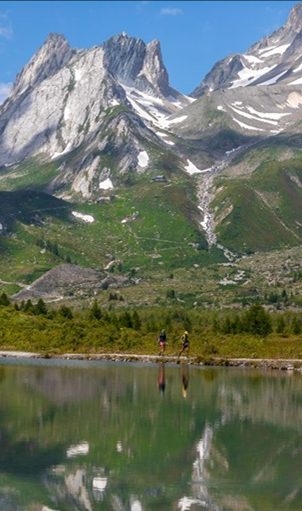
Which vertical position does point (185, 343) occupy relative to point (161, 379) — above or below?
above

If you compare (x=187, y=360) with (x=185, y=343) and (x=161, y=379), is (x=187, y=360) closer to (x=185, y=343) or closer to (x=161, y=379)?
(x=185, y=343)

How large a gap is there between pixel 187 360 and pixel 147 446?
53546 mm

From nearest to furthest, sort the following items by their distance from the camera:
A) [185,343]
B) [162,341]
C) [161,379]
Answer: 1. [161,379]
2. [185,343]
3. [162,341]

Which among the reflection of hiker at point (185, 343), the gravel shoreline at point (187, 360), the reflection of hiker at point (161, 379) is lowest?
the reflection of hiker at point (161, 379)

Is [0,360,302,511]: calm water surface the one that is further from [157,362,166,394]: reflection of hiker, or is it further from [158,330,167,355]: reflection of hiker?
[158,330,167,355]: reflection of hiker

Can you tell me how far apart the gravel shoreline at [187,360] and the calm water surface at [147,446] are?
26747mm

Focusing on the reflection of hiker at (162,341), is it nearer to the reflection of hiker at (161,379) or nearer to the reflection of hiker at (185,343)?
the reflection of hiker at (185,343)

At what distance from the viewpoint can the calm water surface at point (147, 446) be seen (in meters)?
23.5

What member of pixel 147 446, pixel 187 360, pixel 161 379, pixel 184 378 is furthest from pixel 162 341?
pixel 147 446

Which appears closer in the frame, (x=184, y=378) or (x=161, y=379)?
(x=161, y=379)

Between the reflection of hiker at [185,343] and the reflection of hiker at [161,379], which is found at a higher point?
the reflection of hiker at [185,343]

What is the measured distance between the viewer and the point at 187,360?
8456 centimetres

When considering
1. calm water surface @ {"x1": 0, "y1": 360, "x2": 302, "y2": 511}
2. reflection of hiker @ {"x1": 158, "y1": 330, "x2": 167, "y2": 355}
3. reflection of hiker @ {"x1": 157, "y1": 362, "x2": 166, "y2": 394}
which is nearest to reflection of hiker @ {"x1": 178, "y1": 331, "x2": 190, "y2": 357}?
reflection of hiker @ {"x1": 158, "y1": 330, "x2": 167, "y2": 355}

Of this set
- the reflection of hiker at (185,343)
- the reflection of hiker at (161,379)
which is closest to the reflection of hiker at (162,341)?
the reflection of hiker at (185,343)
